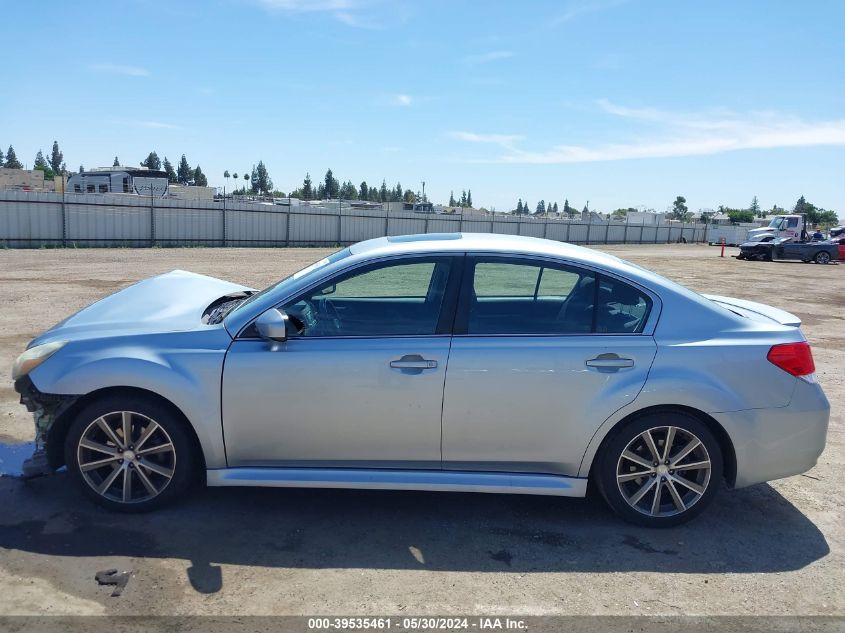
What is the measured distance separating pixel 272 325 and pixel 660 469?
7.75ft

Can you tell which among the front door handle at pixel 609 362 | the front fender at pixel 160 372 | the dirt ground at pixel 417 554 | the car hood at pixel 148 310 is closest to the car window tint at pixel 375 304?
the front fender at pixel 160 372

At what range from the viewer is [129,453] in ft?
13.2

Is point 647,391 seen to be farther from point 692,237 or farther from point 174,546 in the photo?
point 692,237

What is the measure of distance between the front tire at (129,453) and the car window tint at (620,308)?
98.7 inches

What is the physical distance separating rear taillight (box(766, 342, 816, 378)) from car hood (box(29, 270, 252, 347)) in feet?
11.0

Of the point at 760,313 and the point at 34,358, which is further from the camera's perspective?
the point at 760,313

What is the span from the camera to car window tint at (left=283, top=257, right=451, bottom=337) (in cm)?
405

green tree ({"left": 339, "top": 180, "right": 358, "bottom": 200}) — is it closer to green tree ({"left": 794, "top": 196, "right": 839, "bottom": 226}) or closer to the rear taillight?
green tree ({"left": 794, "top": 196, "right": 839, "bottom": 226})

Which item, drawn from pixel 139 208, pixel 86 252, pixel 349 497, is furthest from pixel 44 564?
pixel 139 208

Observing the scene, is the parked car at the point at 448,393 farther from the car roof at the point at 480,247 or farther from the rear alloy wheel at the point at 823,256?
the rear alloy wheel at the point at 823,256

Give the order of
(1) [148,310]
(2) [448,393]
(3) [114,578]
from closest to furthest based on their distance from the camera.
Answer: (3) [114,578]
(2) [448,393]
(1) [148,310]

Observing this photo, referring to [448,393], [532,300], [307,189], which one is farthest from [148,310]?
[307,189]

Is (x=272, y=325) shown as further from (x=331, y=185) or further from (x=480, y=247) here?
(x=331, y=185)

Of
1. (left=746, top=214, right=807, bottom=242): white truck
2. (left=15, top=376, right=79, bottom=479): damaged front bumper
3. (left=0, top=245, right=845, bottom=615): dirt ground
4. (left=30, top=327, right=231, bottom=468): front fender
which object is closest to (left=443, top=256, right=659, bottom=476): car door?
(left=0, top=245, right=845, bottom=615): dirt ground
